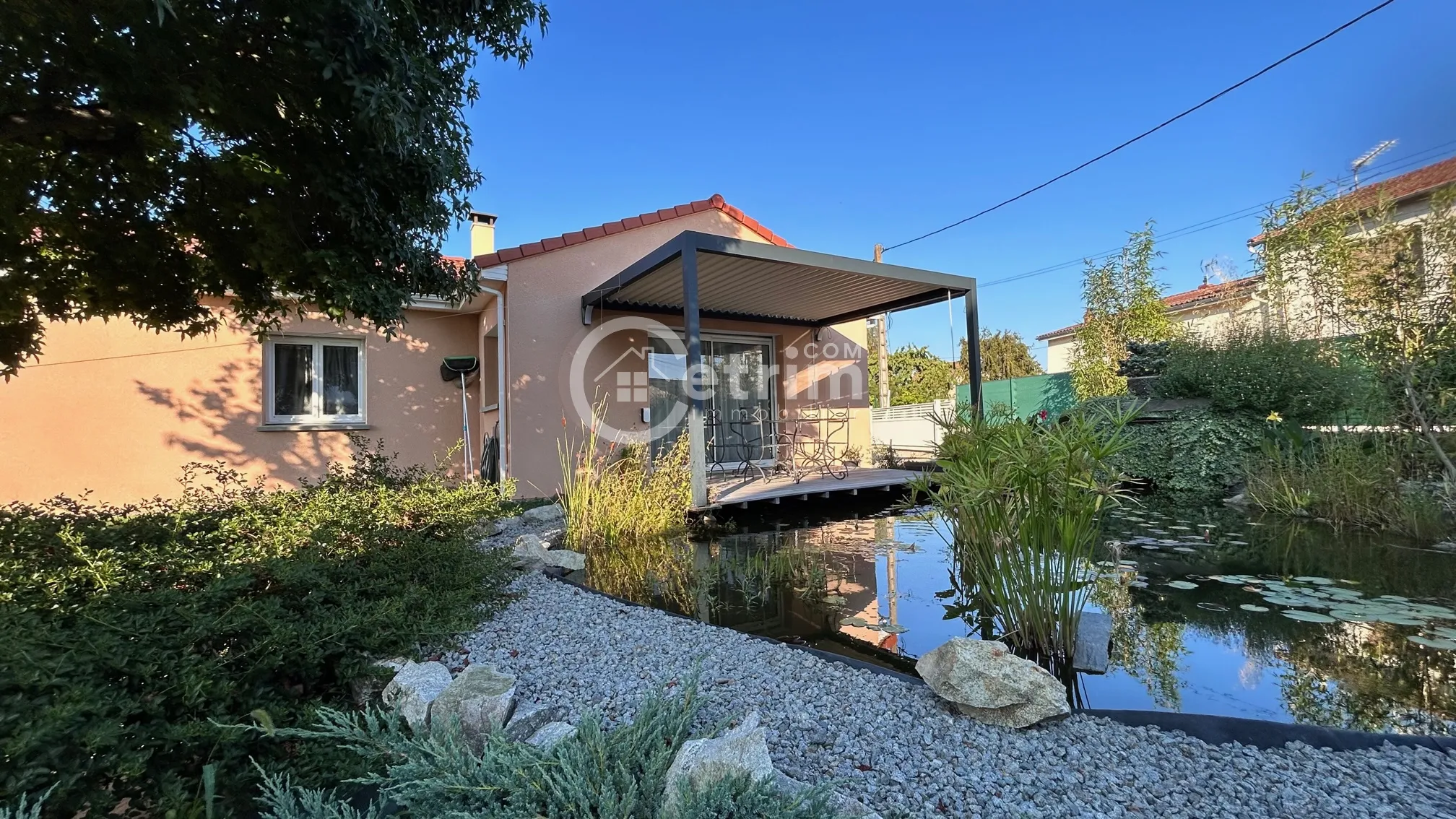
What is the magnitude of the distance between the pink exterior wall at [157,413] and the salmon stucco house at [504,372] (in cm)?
1

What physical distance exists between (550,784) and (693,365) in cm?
376

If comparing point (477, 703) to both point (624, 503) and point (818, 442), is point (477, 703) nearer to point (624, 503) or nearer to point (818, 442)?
point (624, 503)

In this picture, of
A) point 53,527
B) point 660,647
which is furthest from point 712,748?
point 53,527

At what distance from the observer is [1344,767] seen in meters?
1.53

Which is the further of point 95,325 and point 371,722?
point 95,325

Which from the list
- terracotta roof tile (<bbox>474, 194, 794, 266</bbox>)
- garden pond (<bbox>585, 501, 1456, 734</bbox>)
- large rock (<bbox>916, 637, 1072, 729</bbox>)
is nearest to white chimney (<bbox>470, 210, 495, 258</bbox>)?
terracotta roof tile (<bbox>474, 194, 794, 266</bbox>)

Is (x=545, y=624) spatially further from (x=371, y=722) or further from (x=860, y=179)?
(x=860, y=179)

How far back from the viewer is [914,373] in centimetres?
1923

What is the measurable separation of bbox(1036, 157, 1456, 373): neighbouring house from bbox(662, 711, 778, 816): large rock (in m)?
6.70

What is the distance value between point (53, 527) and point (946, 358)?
19.5 m

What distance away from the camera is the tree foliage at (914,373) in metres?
18.0

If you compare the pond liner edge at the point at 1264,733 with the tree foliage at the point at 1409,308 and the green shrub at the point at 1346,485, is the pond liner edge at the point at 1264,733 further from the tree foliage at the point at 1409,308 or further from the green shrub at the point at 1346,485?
the tree foliage at the point at 1409,308

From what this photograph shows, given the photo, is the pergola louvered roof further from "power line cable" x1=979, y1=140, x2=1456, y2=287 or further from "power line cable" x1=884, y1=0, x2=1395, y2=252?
"power line cable" x1=884, y1=0, x2=1395, y2=252

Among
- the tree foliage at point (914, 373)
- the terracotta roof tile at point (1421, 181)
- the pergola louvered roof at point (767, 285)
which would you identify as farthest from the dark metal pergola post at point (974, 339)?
the tree foliage at point (914, 373)
